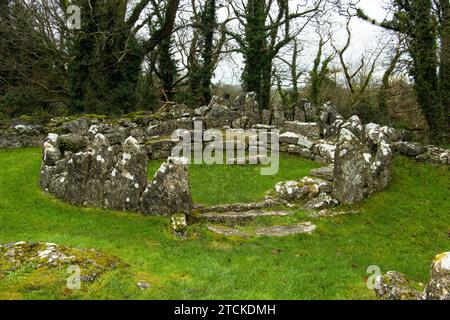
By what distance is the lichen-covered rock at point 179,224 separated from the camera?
45.1 feet

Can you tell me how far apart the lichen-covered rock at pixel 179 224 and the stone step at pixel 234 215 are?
106 cm

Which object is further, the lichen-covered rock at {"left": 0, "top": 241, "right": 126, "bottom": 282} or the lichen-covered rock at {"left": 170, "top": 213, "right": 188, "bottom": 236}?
the lichen-covered rock at {"left": 170, "top": 213, "right": 188, "bottom": 236}

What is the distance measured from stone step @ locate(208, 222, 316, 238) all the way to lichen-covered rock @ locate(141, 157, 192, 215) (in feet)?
4.77

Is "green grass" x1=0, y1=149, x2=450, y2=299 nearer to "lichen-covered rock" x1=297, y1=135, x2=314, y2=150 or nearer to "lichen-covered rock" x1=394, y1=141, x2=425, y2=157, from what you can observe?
"lichen-covered rock" x1=394, y1=141, x2=425, y2=157

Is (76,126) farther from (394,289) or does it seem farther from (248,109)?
(394,289)

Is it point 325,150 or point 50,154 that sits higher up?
point 50,154

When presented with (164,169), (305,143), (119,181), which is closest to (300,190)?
(164,169)

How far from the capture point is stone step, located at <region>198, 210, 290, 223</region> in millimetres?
15016

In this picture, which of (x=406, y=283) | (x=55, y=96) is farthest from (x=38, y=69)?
(x=406, y=283)

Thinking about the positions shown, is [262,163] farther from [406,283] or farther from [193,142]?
Result: [406,283]

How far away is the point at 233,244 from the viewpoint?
13023 millimetres

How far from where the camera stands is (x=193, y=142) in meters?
24.4

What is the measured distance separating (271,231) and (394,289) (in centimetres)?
651

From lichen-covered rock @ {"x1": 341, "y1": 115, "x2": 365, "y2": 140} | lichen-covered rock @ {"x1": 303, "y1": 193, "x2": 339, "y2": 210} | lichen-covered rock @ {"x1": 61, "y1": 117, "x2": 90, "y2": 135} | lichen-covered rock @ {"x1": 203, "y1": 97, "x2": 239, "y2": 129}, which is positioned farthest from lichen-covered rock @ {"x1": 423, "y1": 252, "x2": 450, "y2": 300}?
lichen-covered rock @ {"x1": 61, "y1": 117, "x2": 90, "y2": 135}
